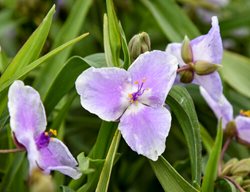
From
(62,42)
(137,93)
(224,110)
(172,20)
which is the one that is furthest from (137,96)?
(172,20)

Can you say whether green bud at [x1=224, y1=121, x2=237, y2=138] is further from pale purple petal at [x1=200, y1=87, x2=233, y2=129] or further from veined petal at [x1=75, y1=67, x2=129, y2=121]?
veined petal at [x1=75, y1=67, x2=129, y2=121]

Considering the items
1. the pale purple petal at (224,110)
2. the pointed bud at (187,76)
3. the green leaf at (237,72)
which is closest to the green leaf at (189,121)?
the pointed bud at (187,76)

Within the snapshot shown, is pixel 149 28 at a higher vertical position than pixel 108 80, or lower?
lower

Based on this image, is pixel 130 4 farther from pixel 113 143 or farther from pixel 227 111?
pixel 113 143

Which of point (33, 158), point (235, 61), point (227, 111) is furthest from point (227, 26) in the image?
point (33, 158)

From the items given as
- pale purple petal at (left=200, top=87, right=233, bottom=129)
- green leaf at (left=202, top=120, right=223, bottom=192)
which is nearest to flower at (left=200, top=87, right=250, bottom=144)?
pale purple petal at (left=200, top=87, right=233, bottom=129)

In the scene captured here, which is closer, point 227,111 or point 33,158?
point 33,158
